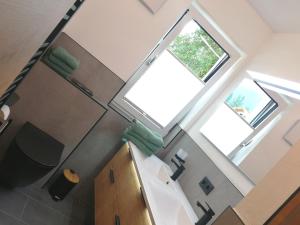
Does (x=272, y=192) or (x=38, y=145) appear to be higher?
(x=272, y=192)

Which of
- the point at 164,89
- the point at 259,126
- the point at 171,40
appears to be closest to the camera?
the point at 259,126

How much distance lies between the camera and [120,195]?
216cm

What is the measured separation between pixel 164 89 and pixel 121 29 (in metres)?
0.83

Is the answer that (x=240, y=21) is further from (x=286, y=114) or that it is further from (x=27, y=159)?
(x=27, y=159)

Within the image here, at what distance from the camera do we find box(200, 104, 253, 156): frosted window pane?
234 cm

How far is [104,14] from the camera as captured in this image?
258 cm

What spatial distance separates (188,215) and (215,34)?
1.73 meters

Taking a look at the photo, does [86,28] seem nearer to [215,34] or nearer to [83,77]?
[83,77]

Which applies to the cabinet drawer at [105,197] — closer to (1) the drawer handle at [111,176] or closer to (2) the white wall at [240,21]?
(1) the drawer handle at [111,176]

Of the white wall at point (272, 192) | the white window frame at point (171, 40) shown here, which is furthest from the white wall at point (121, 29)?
the white wall at point (272, 192)

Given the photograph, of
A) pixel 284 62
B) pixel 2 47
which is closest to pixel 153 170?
pixel 284 62

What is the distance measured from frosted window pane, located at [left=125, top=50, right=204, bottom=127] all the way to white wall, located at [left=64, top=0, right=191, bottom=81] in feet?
0.97

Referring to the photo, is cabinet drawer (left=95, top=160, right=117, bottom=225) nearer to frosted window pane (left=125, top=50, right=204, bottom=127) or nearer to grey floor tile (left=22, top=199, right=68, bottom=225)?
grey floor tile (left=22, top=199, right=68, bottom=225)

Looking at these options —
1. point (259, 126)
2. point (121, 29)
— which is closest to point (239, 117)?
point (259, 126)
